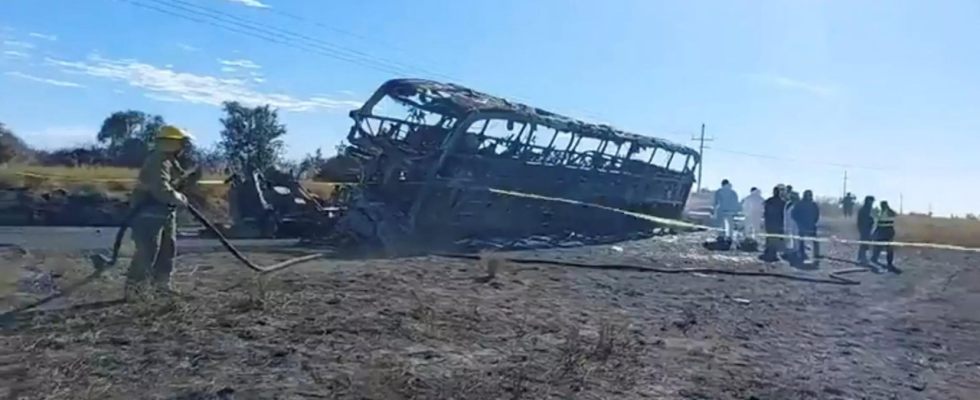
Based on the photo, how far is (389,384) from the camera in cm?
605

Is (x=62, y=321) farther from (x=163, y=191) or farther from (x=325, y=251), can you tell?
(x=325, y=251)

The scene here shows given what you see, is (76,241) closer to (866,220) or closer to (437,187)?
(437,187)

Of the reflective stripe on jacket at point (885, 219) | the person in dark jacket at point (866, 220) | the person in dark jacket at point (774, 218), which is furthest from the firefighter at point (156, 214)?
the person in dark jacket at point (866, 220)

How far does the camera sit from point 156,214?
910 cm

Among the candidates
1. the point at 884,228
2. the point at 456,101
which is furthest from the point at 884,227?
the point at 456,101

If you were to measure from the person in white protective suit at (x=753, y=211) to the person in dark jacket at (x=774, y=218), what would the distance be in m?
3.56

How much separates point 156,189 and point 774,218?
13332mm

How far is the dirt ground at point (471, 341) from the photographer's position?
6.14 metres

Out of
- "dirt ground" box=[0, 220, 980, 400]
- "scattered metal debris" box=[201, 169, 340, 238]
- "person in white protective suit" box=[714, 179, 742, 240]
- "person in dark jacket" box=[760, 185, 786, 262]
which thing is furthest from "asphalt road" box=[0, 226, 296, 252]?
"person in white protective suit" box=[714, 179, 742, 240]

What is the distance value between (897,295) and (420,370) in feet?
31.1

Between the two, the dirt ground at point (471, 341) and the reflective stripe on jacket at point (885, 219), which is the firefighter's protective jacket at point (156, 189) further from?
the reflective stripe on jacket at point (885, 219)

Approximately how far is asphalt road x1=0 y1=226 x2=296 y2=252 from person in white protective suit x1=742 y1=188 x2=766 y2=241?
10999mm

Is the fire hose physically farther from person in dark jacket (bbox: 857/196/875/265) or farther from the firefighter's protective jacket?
person in dark jacket (bbox: 857/196/875/265)

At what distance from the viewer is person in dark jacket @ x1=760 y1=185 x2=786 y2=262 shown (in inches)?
731
